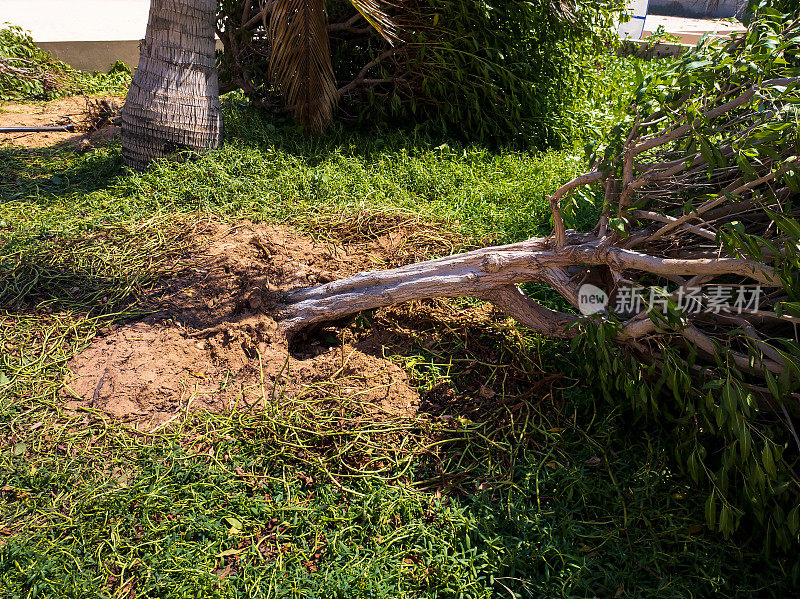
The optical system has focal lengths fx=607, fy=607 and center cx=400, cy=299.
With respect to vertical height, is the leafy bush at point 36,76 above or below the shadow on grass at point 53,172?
above

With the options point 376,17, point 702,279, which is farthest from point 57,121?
point 702,279

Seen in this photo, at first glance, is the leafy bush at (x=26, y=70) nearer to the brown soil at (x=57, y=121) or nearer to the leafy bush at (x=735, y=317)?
the brown soil at (x=57, y=121)

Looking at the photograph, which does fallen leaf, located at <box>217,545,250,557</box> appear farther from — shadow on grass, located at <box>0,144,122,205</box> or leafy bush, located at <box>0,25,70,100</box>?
leafy bush, located at <box>0,25,70,100</box>

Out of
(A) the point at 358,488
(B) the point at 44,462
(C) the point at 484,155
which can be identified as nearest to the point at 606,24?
(C) the point at 484,155

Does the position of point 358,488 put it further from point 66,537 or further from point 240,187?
point 240,187

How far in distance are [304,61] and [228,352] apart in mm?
2826

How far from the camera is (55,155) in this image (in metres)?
5.10

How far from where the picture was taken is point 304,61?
4848mm

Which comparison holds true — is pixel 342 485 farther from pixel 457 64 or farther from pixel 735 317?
pixel 457 64

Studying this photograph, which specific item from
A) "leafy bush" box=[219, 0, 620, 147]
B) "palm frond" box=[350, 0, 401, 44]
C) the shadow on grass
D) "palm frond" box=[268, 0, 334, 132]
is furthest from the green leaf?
the shadow on grass

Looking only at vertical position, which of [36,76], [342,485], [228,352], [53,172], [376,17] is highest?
[376,17]

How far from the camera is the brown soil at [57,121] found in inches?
214

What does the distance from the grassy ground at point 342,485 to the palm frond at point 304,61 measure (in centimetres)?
197

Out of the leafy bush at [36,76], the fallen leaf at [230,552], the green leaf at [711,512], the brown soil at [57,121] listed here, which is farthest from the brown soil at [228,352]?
the leafy bush at [36,76]
